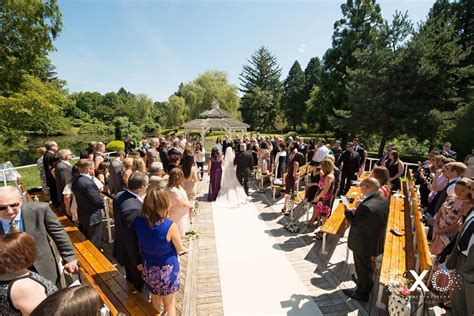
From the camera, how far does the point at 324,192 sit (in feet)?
18.6

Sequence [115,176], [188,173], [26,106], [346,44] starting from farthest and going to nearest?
1. [346,44]
2. [26,106]
3. [188,173]
4. [115,176]

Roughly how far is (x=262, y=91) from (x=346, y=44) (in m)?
23.6

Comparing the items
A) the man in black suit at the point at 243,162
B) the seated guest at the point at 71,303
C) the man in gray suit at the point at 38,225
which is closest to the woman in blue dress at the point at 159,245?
the man in gray suit at the point at 38,225

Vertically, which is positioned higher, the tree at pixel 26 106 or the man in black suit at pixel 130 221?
the tree at pixel 26 106

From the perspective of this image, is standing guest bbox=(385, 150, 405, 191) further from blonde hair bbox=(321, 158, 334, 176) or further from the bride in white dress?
the bride in white dress

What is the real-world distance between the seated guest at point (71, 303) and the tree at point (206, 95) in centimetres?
2941

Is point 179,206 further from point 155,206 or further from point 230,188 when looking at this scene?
point 230,188

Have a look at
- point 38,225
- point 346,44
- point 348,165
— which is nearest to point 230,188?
point 348,165

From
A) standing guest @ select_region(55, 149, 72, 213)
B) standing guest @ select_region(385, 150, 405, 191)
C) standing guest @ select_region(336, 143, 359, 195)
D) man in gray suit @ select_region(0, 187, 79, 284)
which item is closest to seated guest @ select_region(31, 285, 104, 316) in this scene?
man in gray suit @ select_region(0, 187, 79, 284)

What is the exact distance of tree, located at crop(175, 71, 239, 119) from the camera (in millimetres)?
30031

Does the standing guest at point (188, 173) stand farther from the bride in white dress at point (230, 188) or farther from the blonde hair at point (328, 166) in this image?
the blonde hair at point (328, 166)

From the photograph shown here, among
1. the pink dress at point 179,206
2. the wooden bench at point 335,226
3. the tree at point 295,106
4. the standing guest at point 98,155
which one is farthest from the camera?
the tree at point 295,106

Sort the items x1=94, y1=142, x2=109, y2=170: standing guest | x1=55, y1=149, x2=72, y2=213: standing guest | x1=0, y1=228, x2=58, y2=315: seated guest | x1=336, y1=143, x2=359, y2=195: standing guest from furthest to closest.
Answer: x1=336, y1=143, x2=359, y2=195: standing guest → x1=94, y1=142, x2=109, y2=170: standing guest → x1=55, y1=149, x2=72, y2=213: standing guest → x1=0, y1=228, x2=58, y2=315: seated guest

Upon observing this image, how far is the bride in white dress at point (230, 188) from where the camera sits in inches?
326
